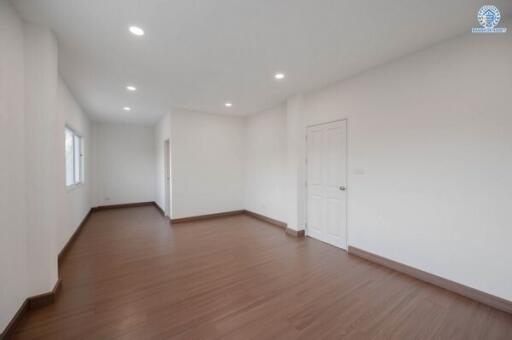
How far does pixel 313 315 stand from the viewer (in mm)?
1977

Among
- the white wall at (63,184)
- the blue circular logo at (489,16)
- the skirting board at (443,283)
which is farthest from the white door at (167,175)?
the blue circular logo at (489,16)

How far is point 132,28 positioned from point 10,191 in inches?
72.7

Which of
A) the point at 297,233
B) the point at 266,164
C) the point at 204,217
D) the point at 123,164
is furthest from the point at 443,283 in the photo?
the point at 123,164

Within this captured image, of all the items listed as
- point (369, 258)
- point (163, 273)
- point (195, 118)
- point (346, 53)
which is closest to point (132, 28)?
point (346, 53)

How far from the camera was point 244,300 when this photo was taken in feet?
7.21

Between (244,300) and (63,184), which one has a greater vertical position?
(63,184)

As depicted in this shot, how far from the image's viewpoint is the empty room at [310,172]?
1.86 meters

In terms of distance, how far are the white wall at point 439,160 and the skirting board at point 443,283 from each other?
63 millimetres

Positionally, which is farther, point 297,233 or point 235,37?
point 297,233

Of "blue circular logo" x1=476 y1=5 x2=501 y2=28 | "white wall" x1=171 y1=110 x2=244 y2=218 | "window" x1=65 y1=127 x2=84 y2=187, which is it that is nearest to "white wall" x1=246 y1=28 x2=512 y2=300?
"blue circular logo" x1=476 y1=5 x2=501 y2=28

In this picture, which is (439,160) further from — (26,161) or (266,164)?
(26,161)

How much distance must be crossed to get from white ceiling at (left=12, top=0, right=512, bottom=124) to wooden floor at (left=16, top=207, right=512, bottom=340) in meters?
2.76

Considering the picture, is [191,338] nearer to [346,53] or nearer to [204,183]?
[346,53]

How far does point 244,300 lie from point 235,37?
2.80 metres
